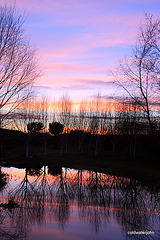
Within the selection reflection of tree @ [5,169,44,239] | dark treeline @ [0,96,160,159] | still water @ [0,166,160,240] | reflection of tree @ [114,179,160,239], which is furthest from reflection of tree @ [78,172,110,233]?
dark treeline @ [0,96,160,159]

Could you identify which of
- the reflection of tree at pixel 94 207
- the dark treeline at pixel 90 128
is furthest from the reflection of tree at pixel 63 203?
the dark treeline at pixel 90 128

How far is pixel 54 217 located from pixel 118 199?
342 centimetres

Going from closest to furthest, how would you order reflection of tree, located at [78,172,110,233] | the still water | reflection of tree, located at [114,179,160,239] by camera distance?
the still water < reflection of tree, located at [114,179,160,239] < reflection of tree, located at [78,172,110,233]

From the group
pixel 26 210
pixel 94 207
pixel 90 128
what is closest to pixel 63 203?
pixel 94 207

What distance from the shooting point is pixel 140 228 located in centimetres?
633

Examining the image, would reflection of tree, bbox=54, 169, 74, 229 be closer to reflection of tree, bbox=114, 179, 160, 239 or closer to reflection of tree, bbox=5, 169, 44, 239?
reflection of tree, bbox=5, 169, 44, 239

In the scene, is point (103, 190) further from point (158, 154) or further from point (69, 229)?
point (158, 154)

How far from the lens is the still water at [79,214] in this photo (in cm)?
611

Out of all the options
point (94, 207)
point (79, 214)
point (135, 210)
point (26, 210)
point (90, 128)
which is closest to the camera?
point (79, 214)

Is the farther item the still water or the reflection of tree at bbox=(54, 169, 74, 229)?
the reflection of tree at bbox=(54, 169, 74, 229)

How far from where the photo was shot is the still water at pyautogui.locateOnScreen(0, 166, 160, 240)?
241 inches

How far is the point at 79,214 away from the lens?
7656 mm

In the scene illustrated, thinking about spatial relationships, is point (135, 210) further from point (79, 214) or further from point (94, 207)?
point (79, 214)

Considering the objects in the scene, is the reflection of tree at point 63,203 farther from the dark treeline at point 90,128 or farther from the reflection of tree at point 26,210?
the dark treeline at point 90,128
